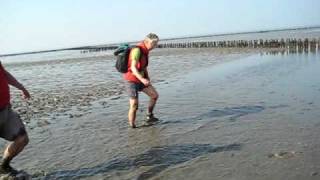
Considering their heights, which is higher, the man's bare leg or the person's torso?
the person's torso

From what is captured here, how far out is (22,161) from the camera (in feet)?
25.0

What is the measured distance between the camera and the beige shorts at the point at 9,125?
20.6 ft

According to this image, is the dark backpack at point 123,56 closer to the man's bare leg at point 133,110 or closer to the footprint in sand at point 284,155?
the man's bare leg at point 133,110

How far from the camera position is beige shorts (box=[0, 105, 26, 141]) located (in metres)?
6.27

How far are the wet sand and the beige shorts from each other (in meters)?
0.78

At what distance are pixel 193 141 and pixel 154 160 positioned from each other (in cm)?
124

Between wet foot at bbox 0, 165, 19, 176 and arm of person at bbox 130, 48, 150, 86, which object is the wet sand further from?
arm of person at bbox 130, 48, 150, 86

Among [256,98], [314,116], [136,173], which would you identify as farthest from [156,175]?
[256,98]

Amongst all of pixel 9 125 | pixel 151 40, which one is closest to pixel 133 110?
pixel 151 40

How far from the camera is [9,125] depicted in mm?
6324

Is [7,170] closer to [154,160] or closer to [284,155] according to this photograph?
[154,160]

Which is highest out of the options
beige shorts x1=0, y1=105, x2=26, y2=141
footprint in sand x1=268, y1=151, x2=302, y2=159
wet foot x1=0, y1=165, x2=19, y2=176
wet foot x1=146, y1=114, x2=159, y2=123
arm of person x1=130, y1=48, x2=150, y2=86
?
arm of person x1=130, y1=48, x2=150, y2=86

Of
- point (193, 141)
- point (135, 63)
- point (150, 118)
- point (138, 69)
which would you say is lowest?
point (150, 118)

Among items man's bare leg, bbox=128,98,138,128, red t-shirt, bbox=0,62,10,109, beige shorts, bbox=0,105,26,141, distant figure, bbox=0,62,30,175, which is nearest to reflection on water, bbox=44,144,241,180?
distant figure, bbox=0,62,30,175
